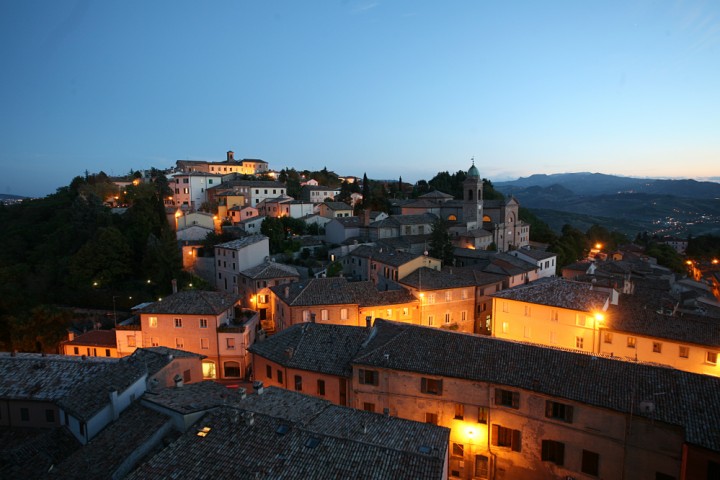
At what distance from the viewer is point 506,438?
19406 millimetres

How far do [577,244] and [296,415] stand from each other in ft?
213

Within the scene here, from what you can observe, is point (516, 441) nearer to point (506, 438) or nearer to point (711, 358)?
point (506, 438)

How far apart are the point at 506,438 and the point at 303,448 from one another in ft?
31.3

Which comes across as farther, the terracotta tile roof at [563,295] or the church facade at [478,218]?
the church facade at [478,218]

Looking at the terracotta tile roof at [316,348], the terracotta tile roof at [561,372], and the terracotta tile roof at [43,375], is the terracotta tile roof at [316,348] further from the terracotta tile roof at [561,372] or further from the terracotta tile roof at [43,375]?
the terracotta tile roof at [43,375]

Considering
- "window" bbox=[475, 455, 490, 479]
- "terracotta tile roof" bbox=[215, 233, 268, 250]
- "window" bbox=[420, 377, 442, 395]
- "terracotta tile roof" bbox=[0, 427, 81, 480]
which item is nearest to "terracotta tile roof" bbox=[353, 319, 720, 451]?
"window" bbox=[420, 377, 442, 395]

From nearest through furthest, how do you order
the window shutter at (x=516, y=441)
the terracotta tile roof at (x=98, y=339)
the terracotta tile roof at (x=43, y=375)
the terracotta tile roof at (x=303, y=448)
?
the terracotta tile roof at (x=303, y=448) → the window shutter at (x=516, y=441) → the terracotta tile roof at (x=43, y=375) → the terracotta tile roof at (x=98, y=339)

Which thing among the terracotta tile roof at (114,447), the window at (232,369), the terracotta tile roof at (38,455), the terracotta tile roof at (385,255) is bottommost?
the window at (232,369)

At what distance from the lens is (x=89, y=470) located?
15.9 meters

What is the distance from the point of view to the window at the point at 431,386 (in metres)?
20.4

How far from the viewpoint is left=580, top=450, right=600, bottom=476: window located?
1744cm

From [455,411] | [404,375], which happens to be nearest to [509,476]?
[455,411]

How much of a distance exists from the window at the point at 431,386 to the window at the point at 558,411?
14.7 ft

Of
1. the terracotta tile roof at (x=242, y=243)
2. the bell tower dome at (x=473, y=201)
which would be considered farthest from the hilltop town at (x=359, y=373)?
the bell tower dome at (x=473, y=201)
